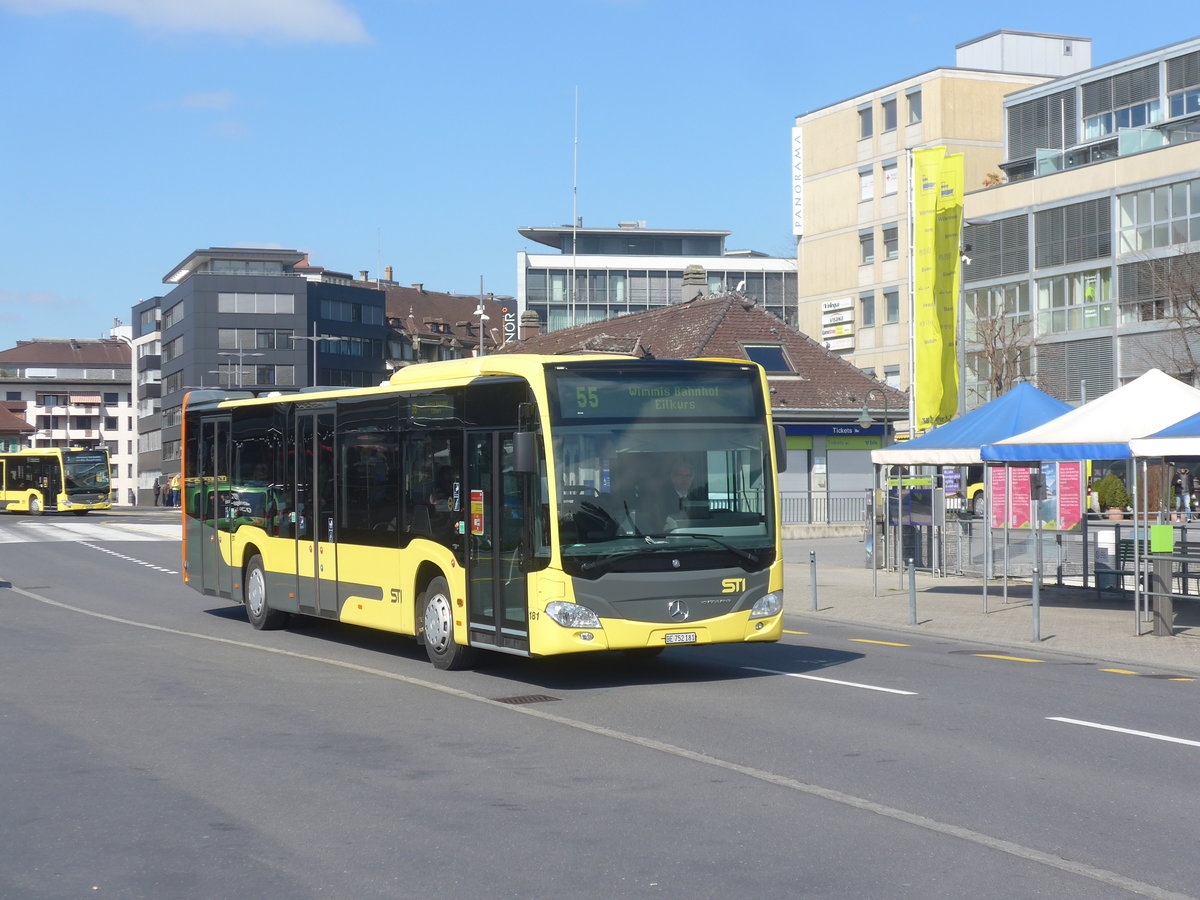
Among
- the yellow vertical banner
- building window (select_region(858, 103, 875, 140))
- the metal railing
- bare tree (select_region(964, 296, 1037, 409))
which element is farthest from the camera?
building window (select_region(858, 103, 875, 140))

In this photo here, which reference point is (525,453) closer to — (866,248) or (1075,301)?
(1075,301)

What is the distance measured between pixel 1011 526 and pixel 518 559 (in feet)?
48.7

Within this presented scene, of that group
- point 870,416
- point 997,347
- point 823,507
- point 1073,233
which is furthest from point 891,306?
point 823,507

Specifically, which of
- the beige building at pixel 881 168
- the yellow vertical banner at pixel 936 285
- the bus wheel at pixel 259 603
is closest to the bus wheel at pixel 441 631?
the bus wheel at pixel 259 603

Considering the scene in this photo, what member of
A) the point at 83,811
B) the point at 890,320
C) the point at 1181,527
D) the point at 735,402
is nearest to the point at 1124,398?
the point at 1181,527

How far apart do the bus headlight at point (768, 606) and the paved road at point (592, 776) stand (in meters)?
0.64

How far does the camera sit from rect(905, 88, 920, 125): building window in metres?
74.8

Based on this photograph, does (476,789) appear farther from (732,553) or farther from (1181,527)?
(1181,527)

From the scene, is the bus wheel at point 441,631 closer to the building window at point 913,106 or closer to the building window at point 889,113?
the building window at point 913,106

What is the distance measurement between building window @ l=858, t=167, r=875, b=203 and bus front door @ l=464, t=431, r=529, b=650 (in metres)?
66.5

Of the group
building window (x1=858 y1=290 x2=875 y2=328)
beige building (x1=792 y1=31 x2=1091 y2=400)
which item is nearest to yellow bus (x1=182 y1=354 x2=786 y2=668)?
beige building (x1=792 y1=31 x2=1091 y2=400)

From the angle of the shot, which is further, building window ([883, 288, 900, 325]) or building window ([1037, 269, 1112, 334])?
building window ([883, 288, 900, 325])

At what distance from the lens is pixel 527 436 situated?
1247 centimetres

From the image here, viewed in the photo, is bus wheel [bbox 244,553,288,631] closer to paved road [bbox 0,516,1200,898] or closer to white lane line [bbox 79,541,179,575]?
paved road [bbox 0,516,1200,898]
